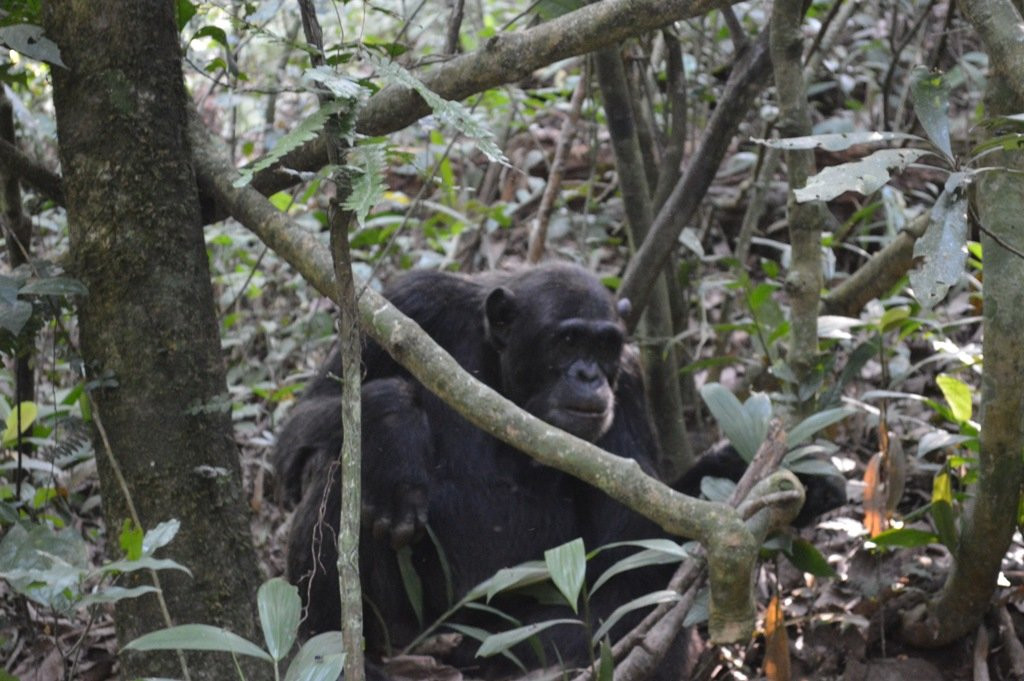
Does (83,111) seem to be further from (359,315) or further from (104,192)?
(359,315)

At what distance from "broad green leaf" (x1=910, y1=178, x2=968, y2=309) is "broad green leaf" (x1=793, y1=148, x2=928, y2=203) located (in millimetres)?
134

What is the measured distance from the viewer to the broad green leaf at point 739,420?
447 cm

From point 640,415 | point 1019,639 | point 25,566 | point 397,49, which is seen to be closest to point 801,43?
point 397,49

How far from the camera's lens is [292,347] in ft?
22.9

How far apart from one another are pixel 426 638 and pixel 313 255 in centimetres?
226

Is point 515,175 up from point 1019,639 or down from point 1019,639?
up

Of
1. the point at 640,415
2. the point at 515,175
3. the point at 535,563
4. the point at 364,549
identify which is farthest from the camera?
the point at 515,175

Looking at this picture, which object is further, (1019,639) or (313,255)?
(1019,639)

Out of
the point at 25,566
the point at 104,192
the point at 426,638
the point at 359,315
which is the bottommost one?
the point at 426,638

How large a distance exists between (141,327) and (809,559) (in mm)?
2491

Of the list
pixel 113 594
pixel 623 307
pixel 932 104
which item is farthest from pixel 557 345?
pixel 113 594

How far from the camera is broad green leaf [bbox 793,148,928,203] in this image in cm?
270

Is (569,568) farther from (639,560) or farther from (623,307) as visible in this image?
(623,307)

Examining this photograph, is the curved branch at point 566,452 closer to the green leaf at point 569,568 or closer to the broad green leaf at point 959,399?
the green leaf at point 569,568
